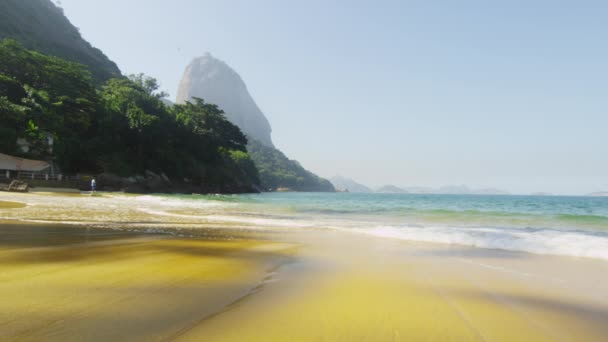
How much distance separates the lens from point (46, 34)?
84625 mm

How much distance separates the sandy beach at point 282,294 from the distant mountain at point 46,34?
271 feet

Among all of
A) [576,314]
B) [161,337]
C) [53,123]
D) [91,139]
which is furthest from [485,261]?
[91,139]

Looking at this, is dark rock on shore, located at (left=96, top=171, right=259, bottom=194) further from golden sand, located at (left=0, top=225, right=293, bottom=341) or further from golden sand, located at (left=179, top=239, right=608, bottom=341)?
golden sand, located at (left=179, top=239, right=608, bottom=341)

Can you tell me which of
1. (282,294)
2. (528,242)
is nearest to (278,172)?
(528,242)

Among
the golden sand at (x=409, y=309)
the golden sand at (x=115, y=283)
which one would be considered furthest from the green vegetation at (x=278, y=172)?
the golden sand at (x=409, y=309)

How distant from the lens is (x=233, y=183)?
214ft

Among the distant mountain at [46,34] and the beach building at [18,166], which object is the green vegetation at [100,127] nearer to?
the beach building at [18,166]

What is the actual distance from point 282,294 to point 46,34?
11400cm

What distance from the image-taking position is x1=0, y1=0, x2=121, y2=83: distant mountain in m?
68.1

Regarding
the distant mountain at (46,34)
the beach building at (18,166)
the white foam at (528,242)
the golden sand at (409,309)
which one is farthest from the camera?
the distant mountain at (46,34)

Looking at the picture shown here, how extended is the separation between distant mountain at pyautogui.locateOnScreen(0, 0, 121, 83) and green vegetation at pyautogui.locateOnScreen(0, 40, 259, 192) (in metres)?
26.9

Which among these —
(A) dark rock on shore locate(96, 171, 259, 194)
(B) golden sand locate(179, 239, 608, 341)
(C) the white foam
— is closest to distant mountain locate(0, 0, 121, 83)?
(A) dark rock on shore locate(96, 171, 259, 194)

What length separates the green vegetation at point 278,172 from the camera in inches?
5354

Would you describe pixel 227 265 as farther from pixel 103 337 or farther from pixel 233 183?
pixel 233 183
